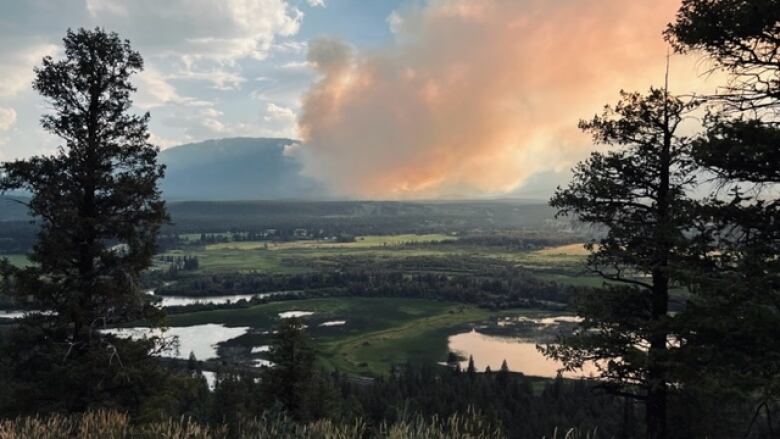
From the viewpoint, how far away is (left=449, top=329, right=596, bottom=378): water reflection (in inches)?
3295

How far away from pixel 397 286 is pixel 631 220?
468 feet

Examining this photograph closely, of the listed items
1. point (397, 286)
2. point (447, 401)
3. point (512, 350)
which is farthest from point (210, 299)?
point (447, 401)

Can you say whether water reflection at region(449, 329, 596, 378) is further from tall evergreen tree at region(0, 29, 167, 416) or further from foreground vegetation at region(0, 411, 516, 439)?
foreground vegetation at region(0, 411, 516, 439)

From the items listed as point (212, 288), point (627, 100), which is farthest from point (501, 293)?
point (627, 100)

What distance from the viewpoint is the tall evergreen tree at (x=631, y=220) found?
1326 cm

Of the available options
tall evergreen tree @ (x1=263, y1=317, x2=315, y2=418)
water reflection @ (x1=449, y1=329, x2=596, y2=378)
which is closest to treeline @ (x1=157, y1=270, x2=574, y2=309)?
water reflection @ (x1=449, y1=329, x2=596, y2=378)

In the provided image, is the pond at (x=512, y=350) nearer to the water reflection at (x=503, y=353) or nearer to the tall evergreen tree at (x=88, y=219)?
the water reflection at (x=503, y=353)

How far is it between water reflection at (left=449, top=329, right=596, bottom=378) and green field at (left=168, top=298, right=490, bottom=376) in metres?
3.95

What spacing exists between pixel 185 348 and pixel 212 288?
64.9m

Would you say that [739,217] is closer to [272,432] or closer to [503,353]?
[272,432]

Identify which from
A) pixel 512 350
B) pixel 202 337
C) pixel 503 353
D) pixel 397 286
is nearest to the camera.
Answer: pixel 503 353

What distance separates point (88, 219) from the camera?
15672 mm

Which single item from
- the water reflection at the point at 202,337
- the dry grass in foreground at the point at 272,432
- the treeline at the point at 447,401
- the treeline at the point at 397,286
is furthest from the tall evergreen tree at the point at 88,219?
the treeline at the point at 397,286

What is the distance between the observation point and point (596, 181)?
1448cm
